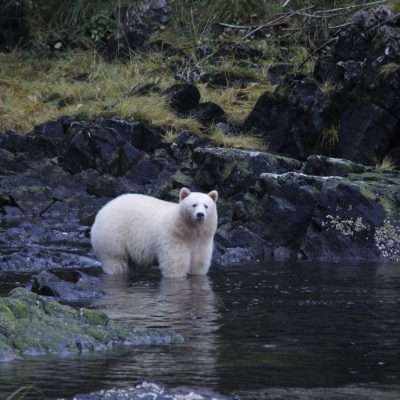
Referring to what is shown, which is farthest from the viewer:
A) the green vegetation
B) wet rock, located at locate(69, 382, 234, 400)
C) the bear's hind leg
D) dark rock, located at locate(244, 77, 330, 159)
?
the green vegetation

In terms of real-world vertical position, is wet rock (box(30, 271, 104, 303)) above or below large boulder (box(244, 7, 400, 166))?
below

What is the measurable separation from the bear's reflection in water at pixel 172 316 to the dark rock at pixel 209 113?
26.9 feet

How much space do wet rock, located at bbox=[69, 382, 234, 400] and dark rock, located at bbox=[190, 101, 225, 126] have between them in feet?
47.9

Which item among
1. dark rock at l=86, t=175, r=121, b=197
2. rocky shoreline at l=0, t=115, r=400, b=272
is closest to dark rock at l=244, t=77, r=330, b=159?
rocky shoreline at l=0, t=115, r=400, b=272

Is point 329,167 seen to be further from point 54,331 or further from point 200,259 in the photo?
point 54,331

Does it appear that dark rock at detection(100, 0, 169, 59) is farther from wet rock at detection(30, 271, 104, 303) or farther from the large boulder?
wet rock at detection(30, 271, 104, 303)

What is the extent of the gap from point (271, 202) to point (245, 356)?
7.14 metres

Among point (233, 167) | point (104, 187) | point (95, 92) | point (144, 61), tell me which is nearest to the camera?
point (233, 167)

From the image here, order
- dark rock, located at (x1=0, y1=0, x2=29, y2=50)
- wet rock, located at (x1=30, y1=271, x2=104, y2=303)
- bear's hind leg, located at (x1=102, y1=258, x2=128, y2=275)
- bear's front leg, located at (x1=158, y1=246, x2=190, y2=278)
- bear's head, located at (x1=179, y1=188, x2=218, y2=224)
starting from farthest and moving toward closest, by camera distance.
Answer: dark rock, located at (x1=0, y1=0, x2=29, y2=50), bear's hind leg, located at (x1=102, y1=258, x2=128, y2=275), bear's front leg, located at (x1=158, y1=246, x2=190, y2=278), bear's head, located at (x1=179, y1=188, x2=218, y2=224), wet rock, located at (x1=30, y1=271, x2=104, y2=303)

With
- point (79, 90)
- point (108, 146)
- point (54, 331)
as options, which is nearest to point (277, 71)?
point (79, 90)

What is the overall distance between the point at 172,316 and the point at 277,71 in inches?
532

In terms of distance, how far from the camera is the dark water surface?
7293mm

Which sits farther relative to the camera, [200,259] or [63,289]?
[200,259]

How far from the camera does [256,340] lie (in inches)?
352
